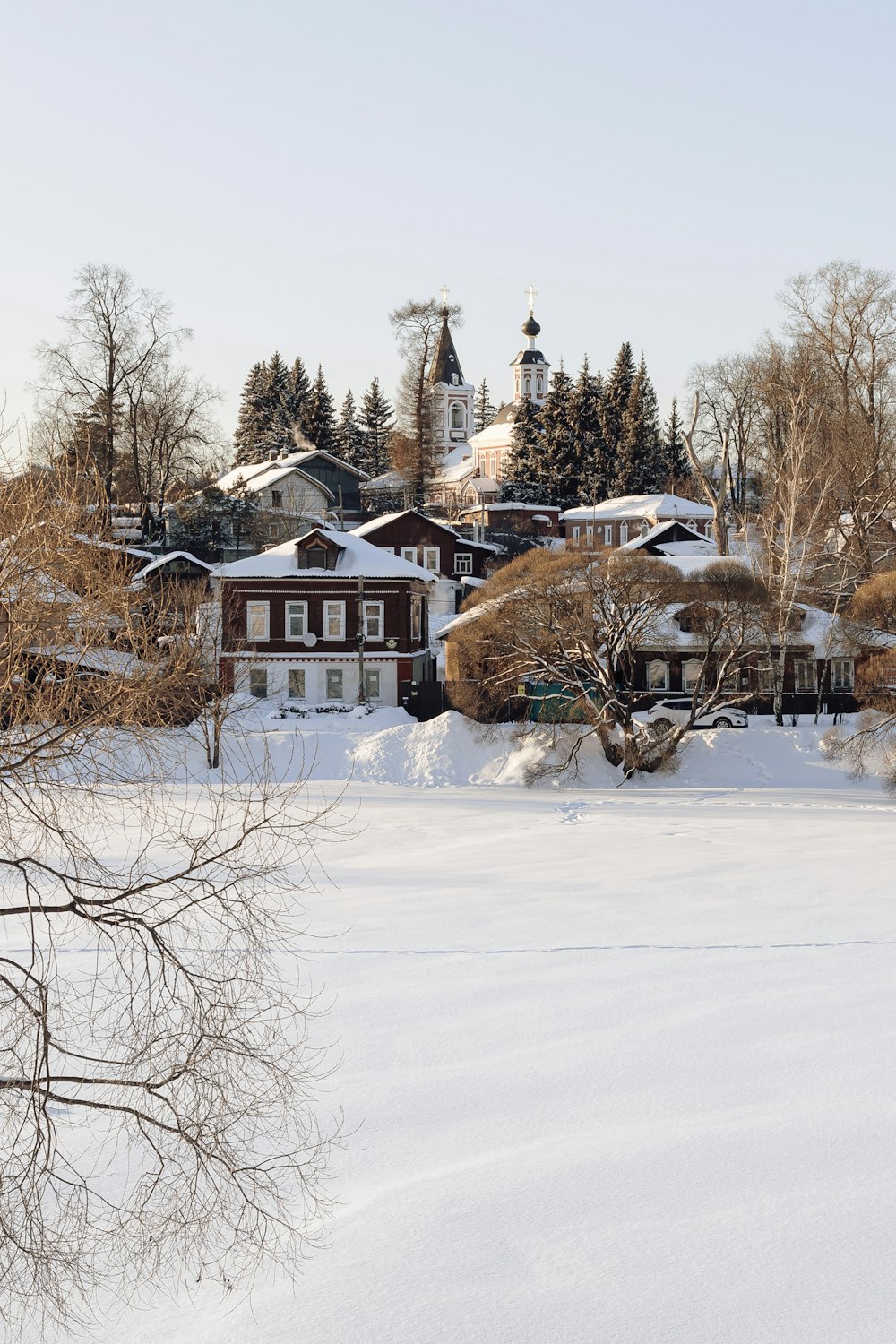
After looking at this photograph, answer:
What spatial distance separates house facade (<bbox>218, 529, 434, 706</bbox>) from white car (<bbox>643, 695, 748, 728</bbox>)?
8.14 metres

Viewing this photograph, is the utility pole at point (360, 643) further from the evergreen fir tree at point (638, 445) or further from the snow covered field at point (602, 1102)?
the evergreen fir tree at point (638, 445)

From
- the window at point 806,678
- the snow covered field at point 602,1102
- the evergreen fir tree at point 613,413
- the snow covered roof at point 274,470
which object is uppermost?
the evergreen fir tree at point 613,413

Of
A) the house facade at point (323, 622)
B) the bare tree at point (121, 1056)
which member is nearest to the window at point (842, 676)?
the house facade at point (323, 622)

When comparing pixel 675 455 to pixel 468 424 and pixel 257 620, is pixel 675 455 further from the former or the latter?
pixel 257 620

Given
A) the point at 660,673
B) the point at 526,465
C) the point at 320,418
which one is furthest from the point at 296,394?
the point at 660,673

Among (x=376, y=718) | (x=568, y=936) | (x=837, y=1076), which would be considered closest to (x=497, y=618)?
(x=376, y=718)

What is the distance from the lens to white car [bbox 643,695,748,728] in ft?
114

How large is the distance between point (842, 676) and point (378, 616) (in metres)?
14.0

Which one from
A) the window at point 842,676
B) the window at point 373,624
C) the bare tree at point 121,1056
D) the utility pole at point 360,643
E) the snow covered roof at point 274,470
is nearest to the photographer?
the bare tree at point 121,1056

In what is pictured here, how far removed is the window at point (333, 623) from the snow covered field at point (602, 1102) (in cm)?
1753

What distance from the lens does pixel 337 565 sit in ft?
131

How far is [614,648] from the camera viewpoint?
3219cm

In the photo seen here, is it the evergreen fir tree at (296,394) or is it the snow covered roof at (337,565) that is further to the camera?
the evergreen fir tree at (296,394)

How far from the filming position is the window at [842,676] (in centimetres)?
3741
